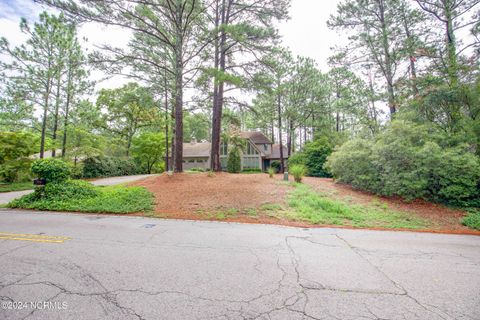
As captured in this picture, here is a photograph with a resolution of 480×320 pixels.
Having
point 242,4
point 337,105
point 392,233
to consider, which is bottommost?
point 392,233

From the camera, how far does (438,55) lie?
31.7ft

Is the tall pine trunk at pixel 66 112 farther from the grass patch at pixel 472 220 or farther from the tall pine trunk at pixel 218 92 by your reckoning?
the grass patch at pixel 472 220

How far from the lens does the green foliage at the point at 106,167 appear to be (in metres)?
17.8

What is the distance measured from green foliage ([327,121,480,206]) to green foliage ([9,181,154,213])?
376 inches

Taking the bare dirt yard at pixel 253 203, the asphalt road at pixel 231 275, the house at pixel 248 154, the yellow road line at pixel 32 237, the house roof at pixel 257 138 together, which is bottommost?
the asphalt road at pixel 231 275

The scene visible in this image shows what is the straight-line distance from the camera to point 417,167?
8.18 metres

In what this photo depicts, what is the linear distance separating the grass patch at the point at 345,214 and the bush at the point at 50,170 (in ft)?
30.0

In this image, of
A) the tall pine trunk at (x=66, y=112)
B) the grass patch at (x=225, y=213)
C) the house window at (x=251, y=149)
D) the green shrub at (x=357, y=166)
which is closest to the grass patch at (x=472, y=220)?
the green shrub at (x=357, y=166)

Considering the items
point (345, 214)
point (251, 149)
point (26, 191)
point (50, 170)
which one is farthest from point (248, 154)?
point (50, 170)

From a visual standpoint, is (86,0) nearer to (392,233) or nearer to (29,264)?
(29,264)

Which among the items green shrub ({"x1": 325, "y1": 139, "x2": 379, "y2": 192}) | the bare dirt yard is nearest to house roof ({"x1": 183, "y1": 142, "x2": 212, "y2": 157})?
the bare dirt yard

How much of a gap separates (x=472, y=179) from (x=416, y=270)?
726 cm

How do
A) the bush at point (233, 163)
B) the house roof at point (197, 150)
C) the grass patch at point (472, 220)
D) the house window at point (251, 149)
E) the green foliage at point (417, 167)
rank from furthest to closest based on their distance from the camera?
the house roof at point (197, 150), the house window at point (251, 149), the bush at point (233, 163), the green foliage at point (417, 167), the grass patch at point (472, 220)

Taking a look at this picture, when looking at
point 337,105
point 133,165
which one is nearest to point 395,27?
point 337,105
